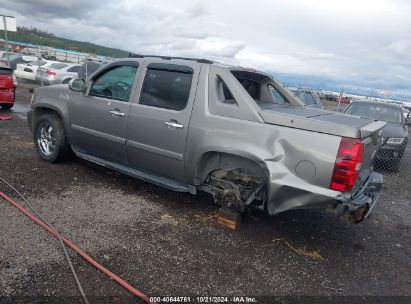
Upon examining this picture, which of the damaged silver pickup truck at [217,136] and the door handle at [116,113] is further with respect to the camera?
the door handle at [116,113]

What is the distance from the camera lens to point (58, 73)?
17.4 m

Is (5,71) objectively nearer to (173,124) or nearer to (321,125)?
(173,124)

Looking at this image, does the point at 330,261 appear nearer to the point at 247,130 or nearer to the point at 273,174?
the point at 273,174

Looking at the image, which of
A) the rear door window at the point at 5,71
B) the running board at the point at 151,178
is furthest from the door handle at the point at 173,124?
the rear door window at the point at 5,71

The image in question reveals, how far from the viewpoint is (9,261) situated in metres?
3.08

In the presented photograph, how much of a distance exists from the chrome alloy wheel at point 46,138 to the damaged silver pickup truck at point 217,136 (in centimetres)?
13

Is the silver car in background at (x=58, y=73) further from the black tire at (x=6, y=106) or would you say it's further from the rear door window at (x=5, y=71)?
the rear door window at (x=5, y=71)

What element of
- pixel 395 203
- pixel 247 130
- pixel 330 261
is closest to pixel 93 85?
pixel 247 130

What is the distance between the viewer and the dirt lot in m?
3.03

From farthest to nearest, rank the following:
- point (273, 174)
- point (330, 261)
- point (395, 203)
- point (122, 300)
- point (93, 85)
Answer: point (395, 203)
point (93, 85)
point (330, 261)
point (273, 174)
point (122, 300)

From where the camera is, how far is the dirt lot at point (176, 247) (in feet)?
9.93

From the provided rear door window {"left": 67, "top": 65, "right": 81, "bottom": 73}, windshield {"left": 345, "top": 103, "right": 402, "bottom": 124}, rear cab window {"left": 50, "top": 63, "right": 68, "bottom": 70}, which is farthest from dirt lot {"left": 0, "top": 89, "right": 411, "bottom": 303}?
rear cab window {"left": 50, "top": 63, "right": 68, "bottom": 70}

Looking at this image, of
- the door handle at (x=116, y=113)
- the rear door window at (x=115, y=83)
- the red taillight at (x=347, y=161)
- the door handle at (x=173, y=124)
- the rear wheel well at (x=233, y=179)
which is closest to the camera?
the red taillight at (x=347, y=161)

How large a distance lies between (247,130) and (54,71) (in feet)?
53.8
